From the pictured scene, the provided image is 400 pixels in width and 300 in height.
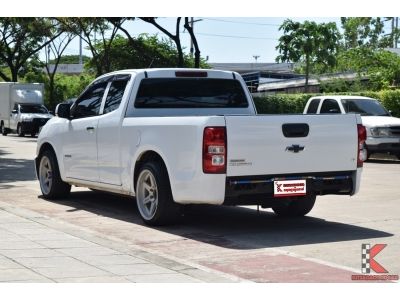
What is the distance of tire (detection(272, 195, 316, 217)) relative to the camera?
1017 cm

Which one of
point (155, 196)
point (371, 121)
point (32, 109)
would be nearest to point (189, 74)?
point (155, 196)

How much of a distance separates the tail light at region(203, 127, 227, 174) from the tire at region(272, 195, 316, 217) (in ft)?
6.91

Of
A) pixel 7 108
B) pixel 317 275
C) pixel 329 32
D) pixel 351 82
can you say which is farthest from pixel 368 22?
pixel 317 275

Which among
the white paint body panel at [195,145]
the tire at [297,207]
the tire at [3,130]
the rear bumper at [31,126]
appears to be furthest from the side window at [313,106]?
the tire at [3,130]

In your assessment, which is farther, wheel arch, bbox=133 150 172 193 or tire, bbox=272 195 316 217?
tire, bbox=272 195 316 217

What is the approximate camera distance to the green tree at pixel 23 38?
161 feet

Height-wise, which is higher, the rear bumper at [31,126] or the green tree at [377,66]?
the green tree at [377,66]

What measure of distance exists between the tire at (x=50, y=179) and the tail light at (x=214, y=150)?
A: 13.3 ft

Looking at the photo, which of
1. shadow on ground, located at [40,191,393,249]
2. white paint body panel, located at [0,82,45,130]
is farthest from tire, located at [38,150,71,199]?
white paint body panel, located at [0,82,45,130]

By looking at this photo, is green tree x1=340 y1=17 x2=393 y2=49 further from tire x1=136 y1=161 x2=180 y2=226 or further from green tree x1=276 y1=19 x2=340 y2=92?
tire x1=136 y1=161 x2=180 y2=226

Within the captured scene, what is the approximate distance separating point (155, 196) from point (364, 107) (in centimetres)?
1320

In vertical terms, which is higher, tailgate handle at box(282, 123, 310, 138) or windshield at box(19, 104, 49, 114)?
tailgate handle at box(282, 123, 310, 138)

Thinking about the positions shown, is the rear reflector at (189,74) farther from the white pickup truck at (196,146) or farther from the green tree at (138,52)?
the green tree at (138,52)

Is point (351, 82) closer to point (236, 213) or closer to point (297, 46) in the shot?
point (297, 46)
